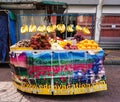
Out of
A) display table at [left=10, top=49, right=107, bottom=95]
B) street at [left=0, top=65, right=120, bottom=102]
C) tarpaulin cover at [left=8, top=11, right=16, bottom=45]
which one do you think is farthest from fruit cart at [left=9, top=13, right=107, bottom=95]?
tarpaulin cover at [left=8, top=11, right=16, bottom=45]

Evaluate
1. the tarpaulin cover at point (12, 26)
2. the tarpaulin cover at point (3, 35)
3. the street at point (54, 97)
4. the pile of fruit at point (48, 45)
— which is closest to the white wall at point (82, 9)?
the tarpaulin cover at point (12, 26)

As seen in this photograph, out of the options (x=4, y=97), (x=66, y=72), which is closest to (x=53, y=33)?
(x=66, y=72)

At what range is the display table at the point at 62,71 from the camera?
16.7 ft

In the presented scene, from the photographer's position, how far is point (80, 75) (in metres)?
5.16

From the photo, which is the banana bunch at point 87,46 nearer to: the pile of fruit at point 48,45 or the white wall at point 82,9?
the pile of fruit at point 48,45

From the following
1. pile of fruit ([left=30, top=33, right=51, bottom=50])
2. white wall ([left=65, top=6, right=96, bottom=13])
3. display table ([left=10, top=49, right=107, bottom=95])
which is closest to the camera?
display table ([left=10, top=49, right=107, bottom=95])

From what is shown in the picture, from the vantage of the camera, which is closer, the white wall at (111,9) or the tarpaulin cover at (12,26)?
the tarpaulin cover at (12,26)

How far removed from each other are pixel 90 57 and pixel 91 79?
0.49m

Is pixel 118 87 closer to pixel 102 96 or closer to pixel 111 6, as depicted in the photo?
pixel 102 96

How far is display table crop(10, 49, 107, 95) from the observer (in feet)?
16.7

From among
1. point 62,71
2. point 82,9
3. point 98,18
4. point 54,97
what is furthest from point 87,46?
point 98,18

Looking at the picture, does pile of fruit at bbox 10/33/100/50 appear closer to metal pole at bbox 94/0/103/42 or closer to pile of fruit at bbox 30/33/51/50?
pile of fruit at bbox 30/33/51/50

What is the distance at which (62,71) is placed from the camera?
5.13m

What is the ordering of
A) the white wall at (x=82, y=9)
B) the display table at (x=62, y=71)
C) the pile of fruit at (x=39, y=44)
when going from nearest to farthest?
the display table at (x=62, y=71)
the pile of fruit at (x=39, y=44)
the white wall at (x=82, y=9)
